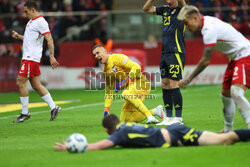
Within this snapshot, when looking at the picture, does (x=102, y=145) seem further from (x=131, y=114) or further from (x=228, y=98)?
(x=131, y=114)

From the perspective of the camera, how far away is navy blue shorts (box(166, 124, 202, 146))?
672cm

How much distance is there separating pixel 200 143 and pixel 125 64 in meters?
3.41

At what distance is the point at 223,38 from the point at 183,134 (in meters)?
1.64

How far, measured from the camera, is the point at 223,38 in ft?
24.2

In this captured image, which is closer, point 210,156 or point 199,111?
point 210,156

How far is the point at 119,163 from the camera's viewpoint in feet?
19.6

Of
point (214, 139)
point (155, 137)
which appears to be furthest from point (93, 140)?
point (214, 139)

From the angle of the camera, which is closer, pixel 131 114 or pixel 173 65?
pixel 173 65

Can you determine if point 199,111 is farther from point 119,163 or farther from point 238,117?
point 119,163

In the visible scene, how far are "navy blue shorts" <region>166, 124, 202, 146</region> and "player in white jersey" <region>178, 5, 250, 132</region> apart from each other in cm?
79

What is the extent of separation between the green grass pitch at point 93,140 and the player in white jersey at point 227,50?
76 cm

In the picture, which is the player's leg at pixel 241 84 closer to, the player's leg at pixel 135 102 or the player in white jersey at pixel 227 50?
the player in white jersey at pixel 227 50

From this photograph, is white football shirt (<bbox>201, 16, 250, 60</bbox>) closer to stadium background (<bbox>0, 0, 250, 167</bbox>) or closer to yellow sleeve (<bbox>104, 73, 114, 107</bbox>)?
yellow sleeve (<bbox>104, 73, 114, 107</bbox>)

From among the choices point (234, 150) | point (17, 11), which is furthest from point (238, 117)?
point (17, 11)
